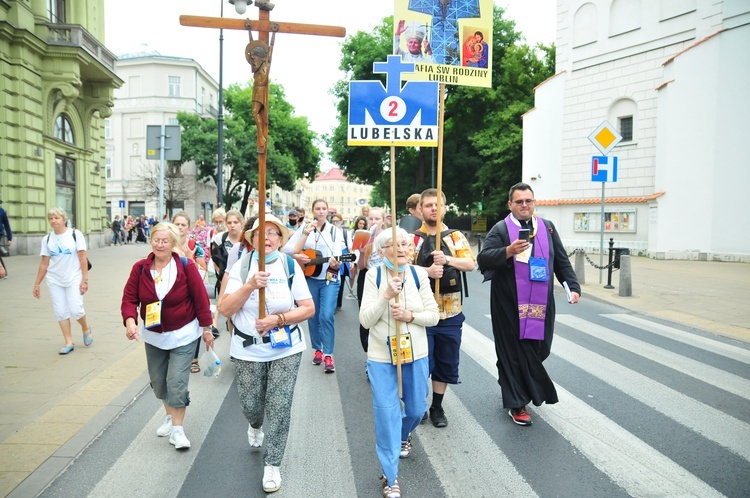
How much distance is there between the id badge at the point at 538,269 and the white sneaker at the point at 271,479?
2.51m

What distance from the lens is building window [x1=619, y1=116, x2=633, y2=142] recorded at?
24750 mm

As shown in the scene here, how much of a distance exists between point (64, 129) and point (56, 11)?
4268 millimetres

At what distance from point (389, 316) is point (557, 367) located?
3.47 m

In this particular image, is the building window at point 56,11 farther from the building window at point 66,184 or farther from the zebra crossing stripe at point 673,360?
the zebra crossing stripe at point 673,360

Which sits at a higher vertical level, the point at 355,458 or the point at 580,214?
the point at 580,214

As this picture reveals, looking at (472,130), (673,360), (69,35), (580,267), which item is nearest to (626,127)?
(472,130)

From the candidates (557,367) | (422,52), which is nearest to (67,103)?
(422,52)

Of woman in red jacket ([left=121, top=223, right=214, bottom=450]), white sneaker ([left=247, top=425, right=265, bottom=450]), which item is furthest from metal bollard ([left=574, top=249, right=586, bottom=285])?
woman in red jacket ([left=121, top=223, right=214, bottom=450])

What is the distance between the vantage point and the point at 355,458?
396 centimetres

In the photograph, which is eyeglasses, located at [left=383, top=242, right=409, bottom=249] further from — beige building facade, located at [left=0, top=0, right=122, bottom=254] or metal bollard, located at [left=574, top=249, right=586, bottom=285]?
beige building facade, located at [left=0, top=0, right=122, bottom=254]

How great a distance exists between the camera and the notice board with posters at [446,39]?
18.7 ft

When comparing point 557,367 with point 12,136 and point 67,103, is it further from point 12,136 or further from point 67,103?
point 67,103

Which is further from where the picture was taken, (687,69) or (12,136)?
(687,69)

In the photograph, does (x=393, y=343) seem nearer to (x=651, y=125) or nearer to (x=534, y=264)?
(x=534, y=264)
